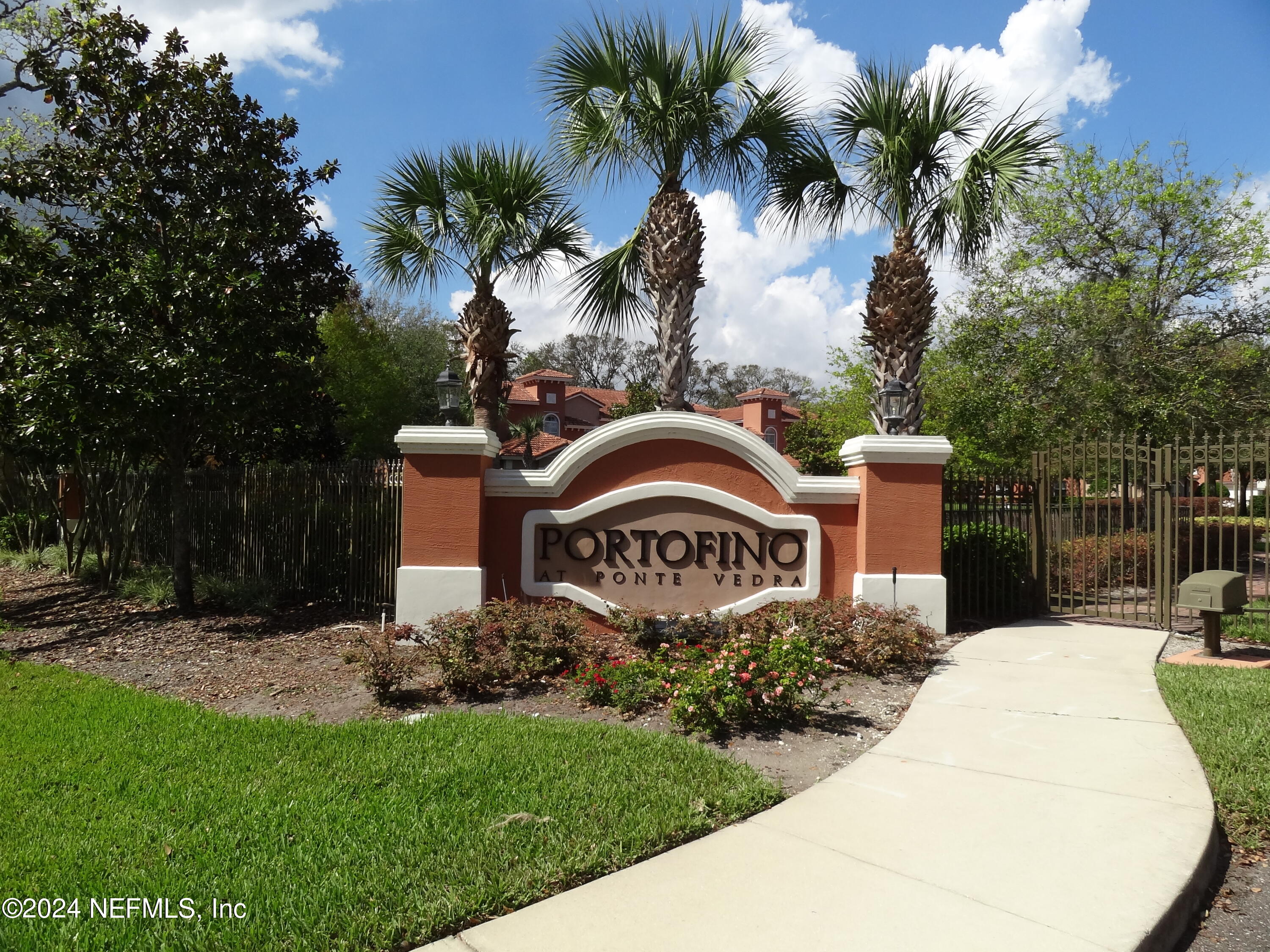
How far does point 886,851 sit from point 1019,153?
936 centimetres

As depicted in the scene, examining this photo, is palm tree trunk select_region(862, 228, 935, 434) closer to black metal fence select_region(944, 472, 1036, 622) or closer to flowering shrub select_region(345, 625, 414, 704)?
black metal fence select_region(944, 472, 1036, 622)

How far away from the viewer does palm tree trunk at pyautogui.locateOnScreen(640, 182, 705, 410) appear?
11117mm

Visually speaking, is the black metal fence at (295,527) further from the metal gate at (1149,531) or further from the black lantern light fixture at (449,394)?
the metal gate at (1149,531)

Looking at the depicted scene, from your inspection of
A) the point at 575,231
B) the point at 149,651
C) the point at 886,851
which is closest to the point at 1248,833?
the point at 886,851

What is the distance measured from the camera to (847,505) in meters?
9.03

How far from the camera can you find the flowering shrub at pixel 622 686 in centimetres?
599

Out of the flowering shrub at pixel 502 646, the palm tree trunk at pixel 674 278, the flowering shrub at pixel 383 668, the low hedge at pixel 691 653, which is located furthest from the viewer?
the palm tree trunk at pixel 674 278

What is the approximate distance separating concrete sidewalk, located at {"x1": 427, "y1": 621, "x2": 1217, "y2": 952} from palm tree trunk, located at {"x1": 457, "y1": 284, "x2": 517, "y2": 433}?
30.4ft

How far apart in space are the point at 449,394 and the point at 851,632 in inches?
193

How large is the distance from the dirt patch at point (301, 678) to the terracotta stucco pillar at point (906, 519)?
61 cm

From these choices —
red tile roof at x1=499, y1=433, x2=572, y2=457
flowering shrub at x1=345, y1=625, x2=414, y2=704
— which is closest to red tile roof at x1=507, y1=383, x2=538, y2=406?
red tile roof at x1=499, y1=433, x2=572, y2=457

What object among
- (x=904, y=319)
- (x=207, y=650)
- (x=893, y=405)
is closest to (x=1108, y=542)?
(x=893, y=405)

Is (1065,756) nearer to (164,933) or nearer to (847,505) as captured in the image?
(847,505)
